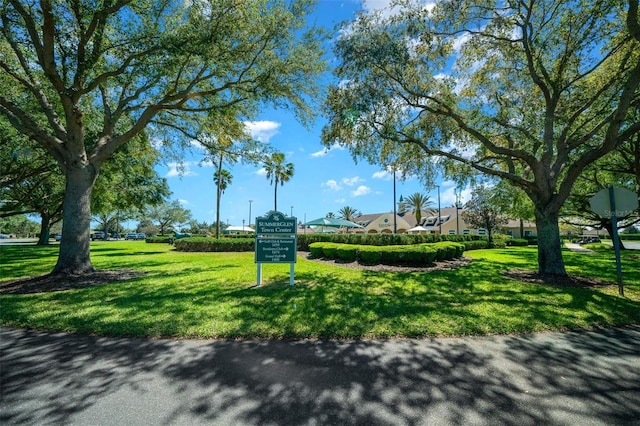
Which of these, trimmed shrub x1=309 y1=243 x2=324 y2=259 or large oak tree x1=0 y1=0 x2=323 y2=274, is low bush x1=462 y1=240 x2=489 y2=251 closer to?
trimmed shrub x1=309 y1=243 x2=324 y2=259

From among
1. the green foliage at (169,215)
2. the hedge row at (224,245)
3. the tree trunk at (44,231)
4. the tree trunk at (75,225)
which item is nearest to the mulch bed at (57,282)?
the tree trunk at (75,225)

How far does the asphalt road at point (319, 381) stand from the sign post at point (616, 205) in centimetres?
388

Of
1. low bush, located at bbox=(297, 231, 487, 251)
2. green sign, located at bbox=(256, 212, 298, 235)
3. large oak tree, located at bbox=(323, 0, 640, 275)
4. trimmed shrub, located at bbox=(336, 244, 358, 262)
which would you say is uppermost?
large oak tree, located at bbox=(323, 0, 640, 275)

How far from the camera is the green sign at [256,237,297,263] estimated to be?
838 cm

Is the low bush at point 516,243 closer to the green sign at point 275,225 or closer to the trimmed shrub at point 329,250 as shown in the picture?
the trimmed shrub at point 329,250

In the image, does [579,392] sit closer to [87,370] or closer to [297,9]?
[87,370]

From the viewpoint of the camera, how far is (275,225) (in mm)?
8578

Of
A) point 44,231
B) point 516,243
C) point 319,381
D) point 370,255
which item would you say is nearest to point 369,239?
point 370,255

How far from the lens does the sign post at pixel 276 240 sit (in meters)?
8.39

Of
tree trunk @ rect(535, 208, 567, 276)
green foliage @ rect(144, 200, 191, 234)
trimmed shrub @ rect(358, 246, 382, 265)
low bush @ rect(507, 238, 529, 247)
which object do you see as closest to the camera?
tree trunk @ rect(535, 208, 567, 276)

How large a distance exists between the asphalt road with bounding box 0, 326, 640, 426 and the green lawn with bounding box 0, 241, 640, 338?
16.5 inches

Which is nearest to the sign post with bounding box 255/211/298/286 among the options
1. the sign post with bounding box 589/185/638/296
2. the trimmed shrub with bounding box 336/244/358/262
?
the trimmed shrub with bounding box 336/244/358/262

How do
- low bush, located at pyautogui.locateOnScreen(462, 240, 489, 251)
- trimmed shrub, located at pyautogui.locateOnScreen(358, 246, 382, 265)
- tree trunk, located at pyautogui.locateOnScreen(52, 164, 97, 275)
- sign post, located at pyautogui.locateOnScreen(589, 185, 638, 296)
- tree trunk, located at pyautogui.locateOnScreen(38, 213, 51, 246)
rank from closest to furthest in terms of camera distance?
sign post, located at pyautogui.locateOnScreen(589, 185, 638, 296) < tree trunk, located at pyautogui.locateOnScreen(52, 164, 97, 275) < trimmed shrub, located at pyautogui.locateOnScreen(358, 246, 382, 265) < low bush, located at pyautogui.locateOnScreen(462, 240, 489, 251) < tree trunk, located at pyautogui.locateOnScreen(38, 213, 51, 246)

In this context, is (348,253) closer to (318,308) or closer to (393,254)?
(393,254)
